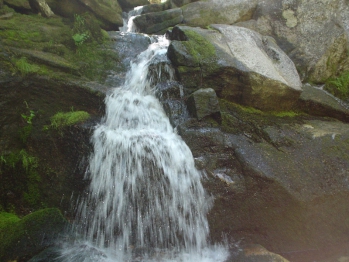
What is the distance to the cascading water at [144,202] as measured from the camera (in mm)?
3719

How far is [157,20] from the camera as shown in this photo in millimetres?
9477

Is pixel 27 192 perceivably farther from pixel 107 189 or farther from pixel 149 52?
pixel 149 52

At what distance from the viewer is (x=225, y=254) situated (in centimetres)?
364

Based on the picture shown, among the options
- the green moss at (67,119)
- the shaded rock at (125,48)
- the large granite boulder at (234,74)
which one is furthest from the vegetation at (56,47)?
the large granite boulder at (234,74)

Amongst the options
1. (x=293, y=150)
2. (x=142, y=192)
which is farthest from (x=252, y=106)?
(x=142, y=192)

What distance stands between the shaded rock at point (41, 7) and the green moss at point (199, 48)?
4.14m

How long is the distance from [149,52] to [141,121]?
277 cm

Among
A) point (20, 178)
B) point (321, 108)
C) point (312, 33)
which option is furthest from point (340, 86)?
point (20, 178)

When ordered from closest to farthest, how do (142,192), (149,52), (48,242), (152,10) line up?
(48,242), (142,192), (149,52), (152,10)

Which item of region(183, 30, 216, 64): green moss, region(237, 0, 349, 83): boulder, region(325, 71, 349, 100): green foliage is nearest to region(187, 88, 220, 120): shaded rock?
region(183, 30, 216, 64): green moss

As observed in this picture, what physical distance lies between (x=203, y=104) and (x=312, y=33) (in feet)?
16.6

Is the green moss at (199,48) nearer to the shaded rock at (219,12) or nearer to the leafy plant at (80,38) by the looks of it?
the leafy plant at (80,38)

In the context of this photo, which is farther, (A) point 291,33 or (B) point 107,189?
(A) point 291,33

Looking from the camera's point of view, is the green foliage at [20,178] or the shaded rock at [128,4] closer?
the green foliage at [20,178]
